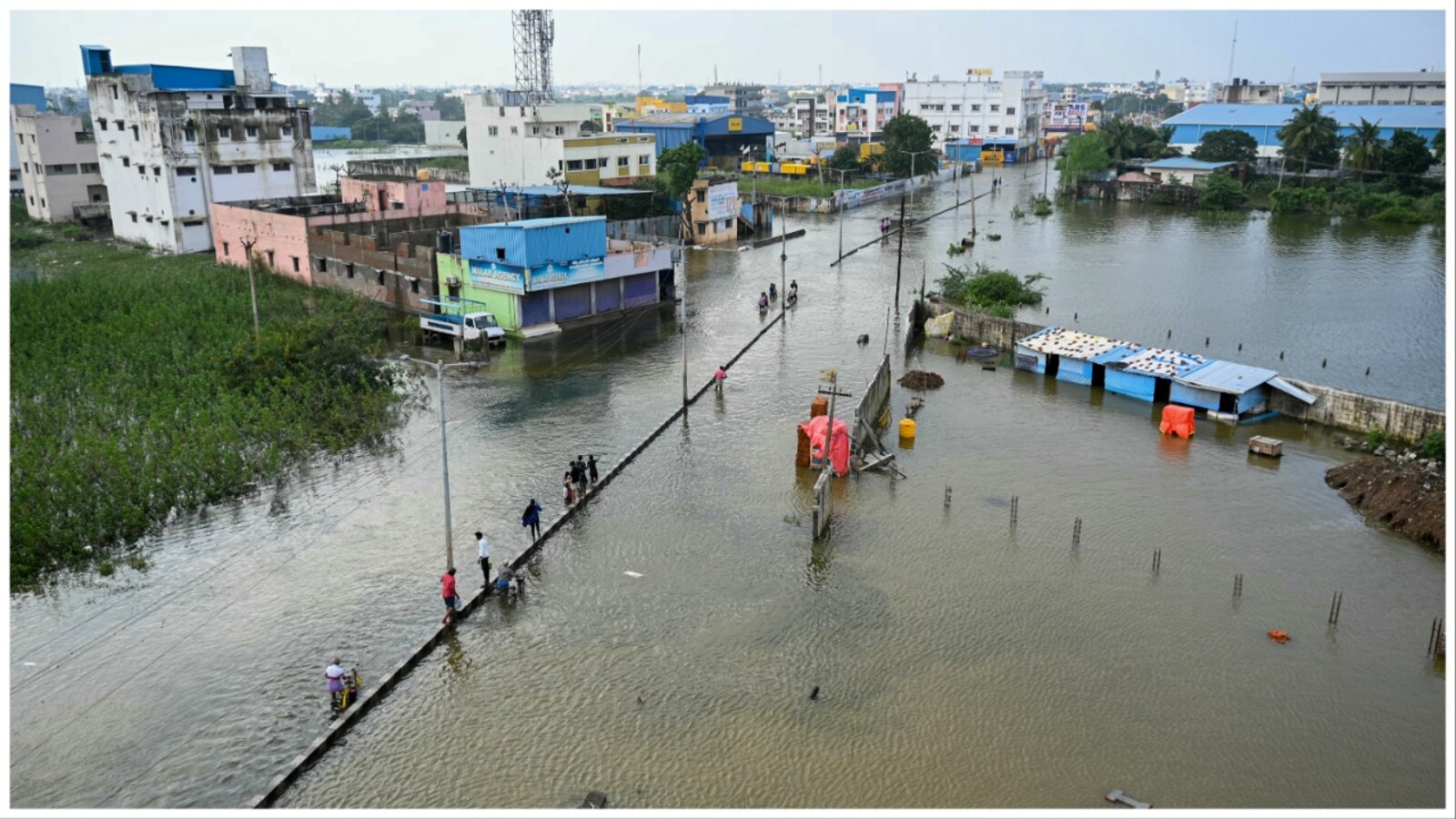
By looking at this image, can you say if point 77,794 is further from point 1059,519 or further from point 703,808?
point 1059,519

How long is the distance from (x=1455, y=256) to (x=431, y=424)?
22.9 metres

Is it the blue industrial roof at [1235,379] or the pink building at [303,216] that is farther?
the pink building at [303,216]

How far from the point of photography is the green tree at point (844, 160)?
8844 centimetres

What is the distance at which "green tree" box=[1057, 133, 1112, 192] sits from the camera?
81062 mm

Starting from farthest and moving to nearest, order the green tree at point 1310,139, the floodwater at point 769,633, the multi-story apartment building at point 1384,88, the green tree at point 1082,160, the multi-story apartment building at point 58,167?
A: the multi-story apartment building at point 1384,88 < the green tree at point 1082,160 < the green tree at point 1310,139 < the multi-story apartment building at point 58,167 < the floodwater at point 769,633

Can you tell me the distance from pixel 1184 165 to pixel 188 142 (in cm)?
6969

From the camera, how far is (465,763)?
14.6 meters

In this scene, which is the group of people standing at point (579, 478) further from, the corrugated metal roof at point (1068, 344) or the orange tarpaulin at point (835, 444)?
the corrugated metal roof at point (1068, 344)

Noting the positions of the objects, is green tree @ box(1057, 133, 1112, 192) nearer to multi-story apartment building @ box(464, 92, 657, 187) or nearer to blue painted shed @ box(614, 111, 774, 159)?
blue painted shed @ box(614, 111, 774, 159)

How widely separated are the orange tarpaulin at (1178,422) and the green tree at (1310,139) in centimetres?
5807

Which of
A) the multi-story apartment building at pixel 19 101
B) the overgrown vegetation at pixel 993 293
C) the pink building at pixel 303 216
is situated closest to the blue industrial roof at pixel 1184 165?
the overgrown vegetation at pixel 993 293

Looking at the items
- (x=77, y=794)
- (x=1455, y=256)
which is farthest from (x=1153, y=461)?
(x=77, y=794)

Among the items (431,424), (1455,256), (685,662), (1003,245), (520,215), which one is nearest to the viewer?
(1455,256)

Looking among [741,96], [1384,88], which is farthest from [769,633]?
[741,96]
